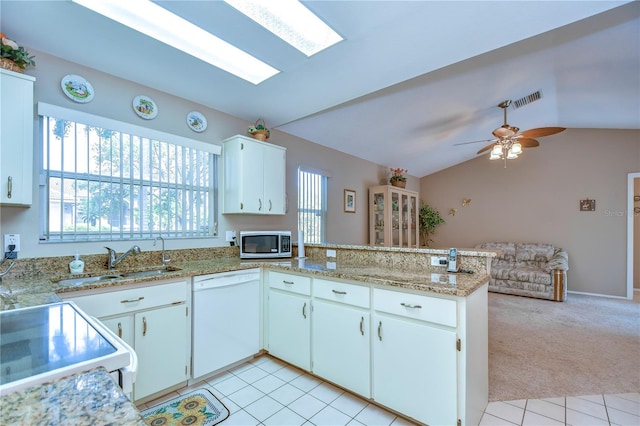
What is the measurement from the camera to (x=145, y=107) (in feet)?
8.21

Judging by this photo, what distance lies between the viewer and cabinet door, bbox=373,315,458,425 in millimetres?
1611

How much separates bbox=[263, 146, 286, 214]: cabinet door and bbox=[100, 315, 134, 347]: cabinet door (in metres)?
1.55

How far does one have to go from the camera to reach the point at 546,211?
5559 millimetres

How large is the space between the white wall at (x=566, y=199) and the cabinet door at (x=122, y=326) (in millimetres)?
6461

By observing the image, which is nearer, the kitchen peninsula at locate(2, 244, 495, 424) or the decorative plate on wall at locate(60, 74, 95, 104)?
the kitchen peninsula at locate(2, 244, 495, 424)

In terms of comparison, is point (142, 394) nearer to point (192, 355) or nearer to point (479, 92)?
point (192, 355)

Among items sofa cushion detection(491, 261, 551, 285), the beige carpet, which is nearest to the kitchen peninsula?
the beige carpet

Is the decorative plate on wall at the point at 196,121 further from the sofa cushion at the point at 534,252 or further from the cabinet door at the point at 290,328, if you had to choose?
the sofa cushion at the point at 534,252

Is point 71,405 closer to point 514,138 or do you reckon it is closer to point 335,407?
point 335,407

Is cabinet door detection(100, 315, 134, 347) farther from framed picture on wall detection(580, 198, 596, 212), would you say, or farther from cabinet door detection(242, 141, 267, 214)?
framed picture on wall detection(580, 198, 596, 212)

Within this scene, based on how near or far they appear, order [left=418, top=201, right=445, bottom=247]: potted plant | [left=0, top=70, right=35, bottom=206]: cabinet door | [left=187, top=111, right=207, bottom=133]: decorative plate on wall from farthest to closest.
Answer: [left=418, top=201, right=445, bottom=247]: potted plant < [left=187, top=111, right=207, bottom=133]: decorative plate on wall < [left=0, top=70, right=35, bottom=206]: cabinet door

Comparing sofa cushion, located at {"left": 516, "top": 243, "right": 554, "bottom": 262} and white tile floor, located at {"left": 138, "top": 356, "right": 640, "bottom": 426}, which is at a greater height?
sofa cushion, located at {"left": 516, "top": 243, "right": 554, "bottom": 262}

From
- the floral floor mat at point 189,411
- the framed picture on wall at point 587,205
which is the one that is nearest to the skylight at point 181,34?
the floral floor mat at point 189,411

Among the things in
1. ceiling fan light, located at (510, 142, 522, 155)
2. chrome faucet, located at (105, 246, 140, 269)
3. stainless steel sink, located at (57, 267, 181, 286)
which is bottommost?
stainless steel sink, located at (57, 267, 181, 286)
